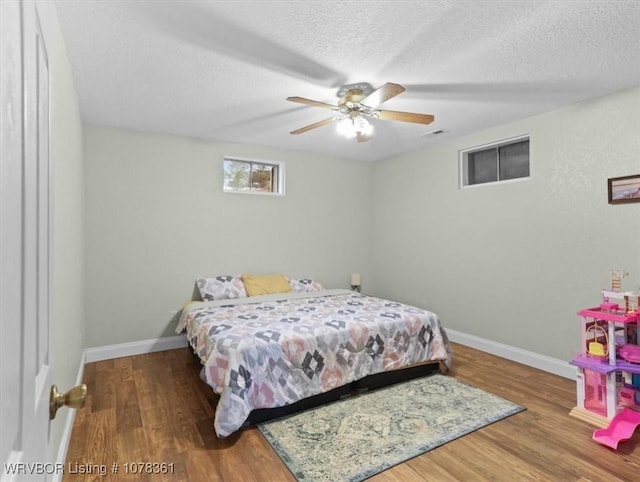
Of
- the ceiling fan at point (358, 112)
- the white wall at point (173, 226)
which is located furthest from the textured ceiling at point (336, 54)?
the white wall at point (173, 226)

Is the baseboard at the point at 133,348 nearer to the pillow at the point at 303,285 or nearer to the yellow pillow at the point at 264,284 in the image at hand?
the yellow pillow at the point at 264,284

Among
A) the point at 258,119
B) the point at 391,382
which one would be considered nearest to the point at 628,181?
the point at 391,382

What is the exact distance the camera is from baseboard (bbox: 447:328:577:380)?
3.20 meters

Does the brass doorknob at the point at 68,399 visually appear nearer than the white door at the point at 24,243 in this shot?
No

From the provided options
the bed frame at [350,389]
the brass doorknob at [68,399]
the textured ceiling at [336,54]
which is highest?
the textured ceiling at [336,54]

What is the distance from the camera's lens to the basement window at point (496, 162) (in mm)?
3664

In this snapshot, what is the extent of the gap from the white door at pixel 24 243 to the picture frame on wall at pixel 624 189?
3810 millimetres

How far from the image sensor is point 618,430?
2213mm

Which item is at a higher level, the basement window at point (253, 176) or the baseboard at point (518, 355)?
the basement window at point (253, 176)

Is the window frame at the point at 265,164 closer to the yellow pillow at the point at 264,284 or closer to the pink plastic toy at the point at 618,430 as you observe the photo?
the yellow pillow at the point at 264,284

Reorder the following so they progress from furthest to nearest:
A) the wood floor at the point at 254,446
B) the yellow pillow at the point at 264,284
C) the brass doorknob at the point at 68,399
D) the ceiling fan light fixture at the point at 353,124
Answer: the yellow pillow at the point at 264,284
the ceiling fan light fixture at the point at 353,124
the wood floor at the point at 254,446
the brass doorknob at the point at 68,399

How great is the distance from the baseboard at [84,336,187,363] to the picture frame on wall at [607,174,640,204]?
15.1ft

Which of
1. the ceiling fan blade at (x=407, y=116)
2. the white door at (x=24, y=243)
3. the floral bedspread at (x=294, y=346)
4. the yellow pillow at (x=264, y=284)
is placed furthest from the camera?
the yellow pillow at (x=264, y=284)

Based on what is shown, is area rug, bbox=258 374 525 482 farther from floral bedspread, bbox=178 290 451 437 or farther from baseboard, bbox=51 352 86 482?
baseboard, bbox=51 352 86 482
